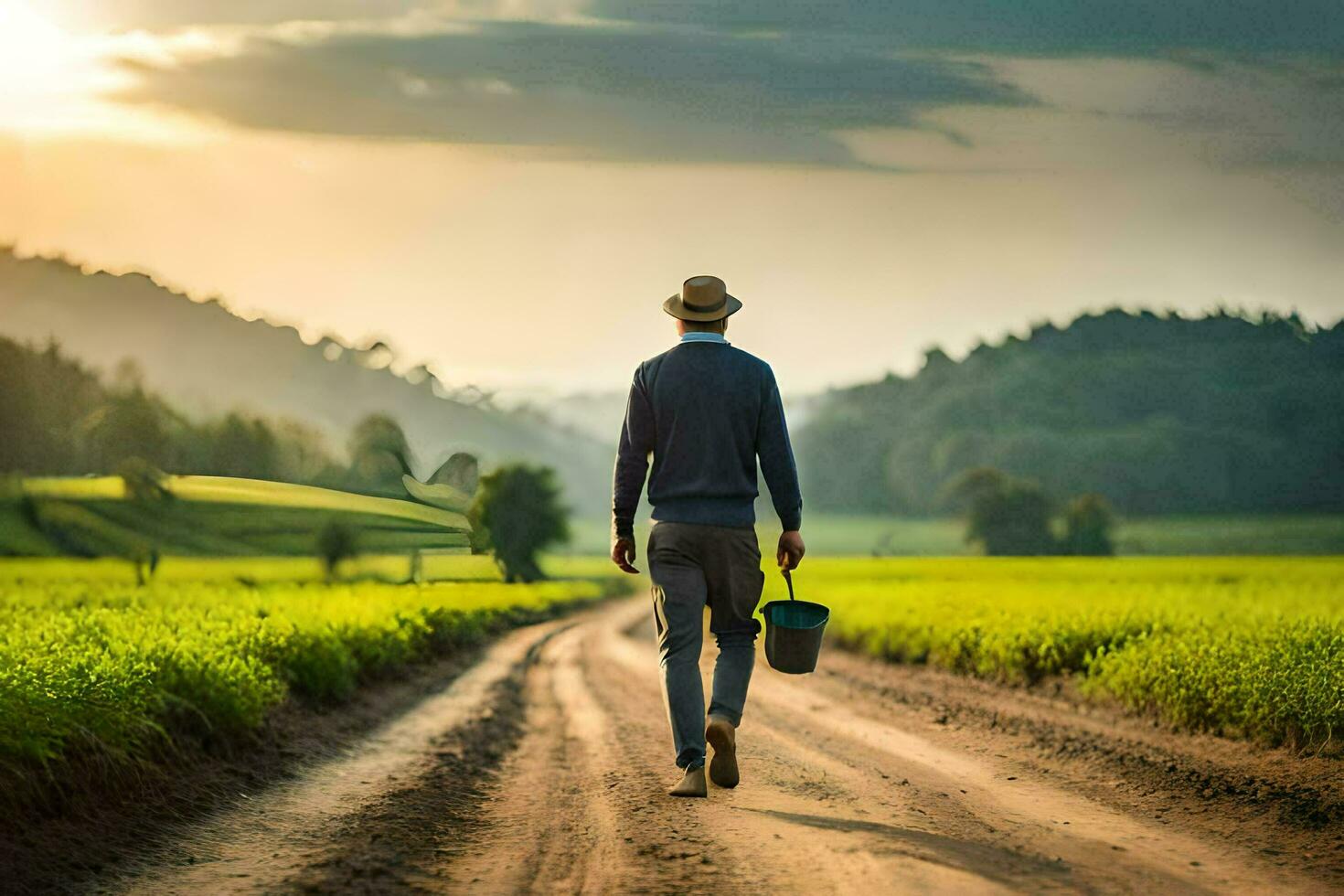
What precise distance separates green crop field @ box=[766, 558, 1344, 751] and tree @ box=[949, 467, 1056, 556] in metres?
34.0

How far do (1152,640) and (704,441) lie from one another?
7.50 metres

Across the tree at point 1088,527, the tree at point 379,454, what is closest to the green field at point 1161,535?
the tree at point 1088,527

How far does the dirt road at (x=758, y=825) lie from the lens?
202 inches

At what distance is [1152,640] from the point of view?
12156 millimetres

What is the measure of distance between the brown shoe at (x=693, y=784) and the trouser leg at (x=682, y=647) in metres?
0.04

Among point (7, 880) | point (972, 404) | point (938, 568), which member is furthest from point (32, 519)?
point (972, 404)

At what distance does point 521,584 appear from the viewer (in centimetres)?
4141

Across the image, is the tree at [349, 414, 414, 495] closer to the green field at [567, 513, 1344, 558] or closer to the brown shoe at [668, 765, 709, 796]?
the brown shoe at [668, 765, 709, 796]

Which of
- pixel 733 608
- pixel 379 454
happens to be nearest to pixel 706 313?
pixel 733 608

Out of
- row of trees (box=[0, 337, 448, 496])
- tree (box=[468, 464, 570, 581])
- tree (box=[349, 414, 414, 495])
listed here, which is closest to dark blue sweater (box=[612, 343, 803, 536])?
tree (box=[349, 414, 414, 495])

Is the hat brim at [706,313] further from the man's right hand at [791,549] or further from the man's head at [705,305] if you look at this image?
the man's right hand at [791,549]

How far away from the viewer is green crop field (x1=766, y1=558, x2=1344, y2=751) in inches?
345

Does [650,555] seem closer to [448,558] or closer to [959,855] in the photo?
[959,855]

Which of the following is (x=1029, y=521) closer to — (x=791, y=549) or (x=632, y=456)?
(x=791, y=549)
